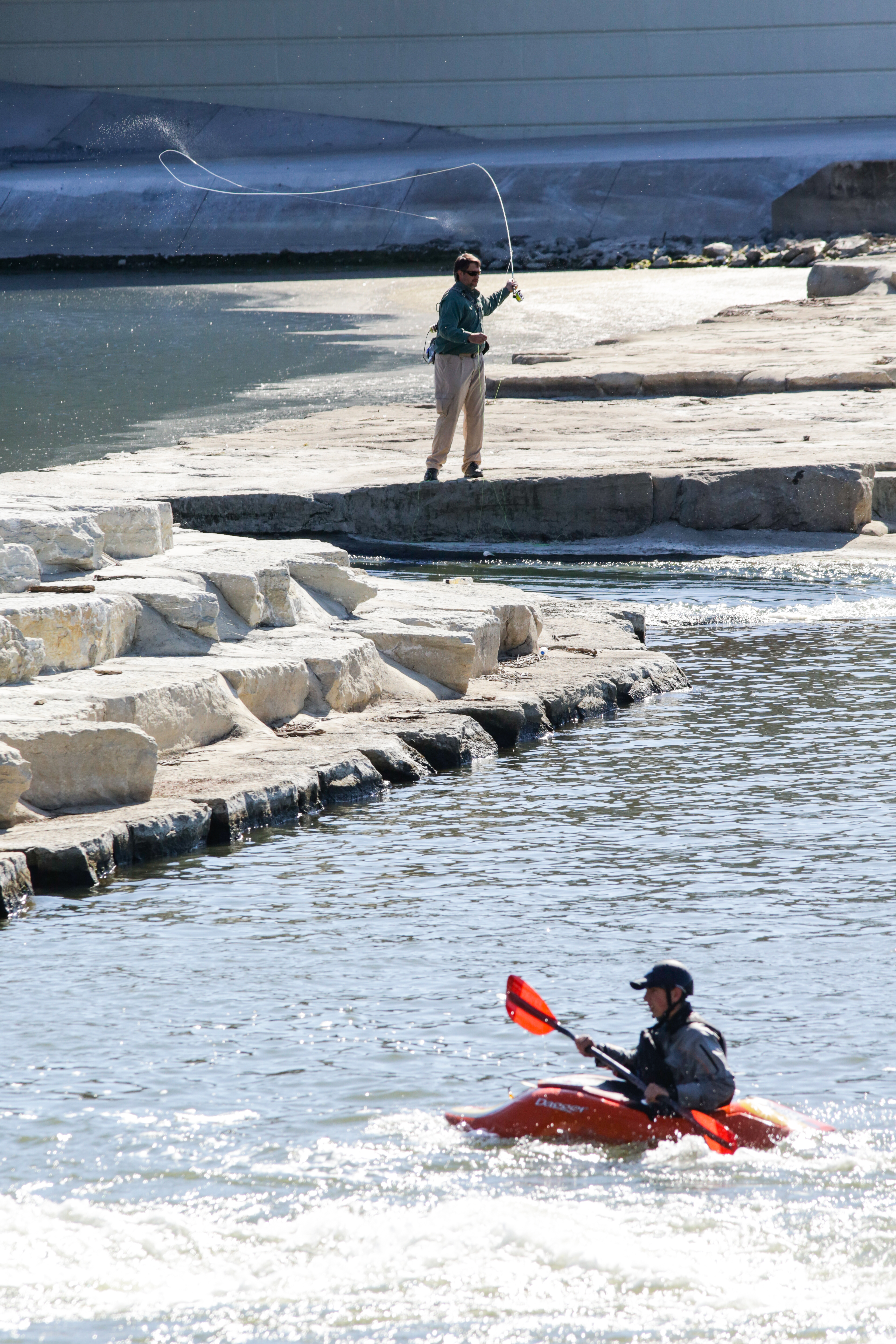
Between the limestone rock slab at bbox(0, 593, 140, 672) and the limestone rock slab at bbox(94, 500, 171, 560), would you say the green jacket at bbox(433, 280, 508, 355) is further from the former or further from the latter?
the limestone rock slab at bbox(0, 593, 140, 672)

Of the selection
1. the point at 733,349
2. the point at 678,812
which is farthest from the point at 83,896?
the point at 733,349

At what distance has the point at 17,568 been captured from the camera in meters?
7.34

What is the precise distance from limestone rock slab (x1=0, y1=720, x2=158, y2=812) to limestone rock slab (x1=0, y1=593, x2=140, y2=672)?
778mm

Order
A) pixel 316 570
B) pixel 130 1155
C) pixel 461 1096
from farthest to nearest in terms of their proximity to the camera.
→ pixel 316 570, pixel 461 1096, pixel 130 1155

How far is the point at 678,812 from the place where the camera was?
22.1 ft

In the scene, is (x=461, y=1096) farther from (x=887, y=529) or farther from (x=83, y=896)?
(x=887, y=529)

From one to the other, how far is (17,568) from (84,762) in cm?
130

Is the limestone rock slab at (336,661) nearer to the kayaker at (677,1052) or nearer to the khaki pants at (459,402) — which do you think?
the kayaker at (677,1052)

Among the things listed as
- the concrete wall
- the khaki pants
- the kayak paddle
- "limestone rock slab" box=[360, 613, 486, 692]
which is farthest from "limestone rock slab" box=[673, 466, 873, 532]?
the concrete wall

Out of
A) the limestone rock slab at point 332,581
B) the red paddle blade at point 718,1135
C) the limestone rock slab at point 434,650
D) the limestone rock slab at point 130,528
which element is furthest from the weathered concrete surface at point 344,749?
the red paddle blade at point 718,1135

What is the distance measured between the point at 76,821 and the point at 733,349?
43.0ft

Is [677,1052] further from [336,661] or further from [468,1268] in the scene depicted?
[336,661]

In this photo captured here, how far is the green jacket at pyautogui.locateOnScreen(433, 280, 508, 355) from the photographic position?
11672mm

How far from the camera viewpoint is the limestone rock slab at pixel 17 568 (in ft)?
23.9
